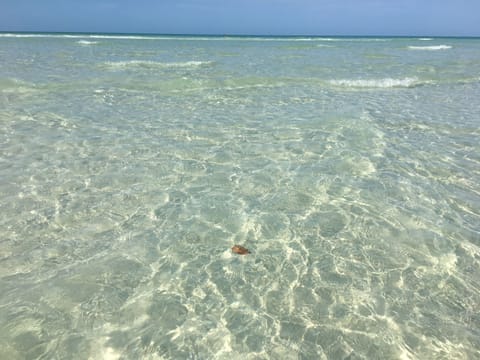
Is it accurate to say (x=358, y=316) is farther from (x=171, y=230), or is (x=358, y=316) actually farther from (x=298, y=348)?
(x=171, y=230)

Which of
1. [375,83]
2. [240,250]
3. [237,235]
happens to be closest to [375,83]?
[375,83]

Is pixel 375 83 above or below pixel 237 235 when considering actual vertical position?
below

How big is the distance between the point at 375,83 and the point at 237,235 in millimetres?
15400

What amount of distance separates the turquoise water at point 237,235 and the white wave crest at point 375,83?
6.42m

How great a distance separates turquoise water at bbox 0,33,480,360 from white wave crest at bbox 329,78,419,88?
642cm

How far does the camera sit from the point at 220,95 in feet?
47.4

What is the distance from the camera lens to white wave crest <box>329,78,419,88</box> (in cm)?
1725

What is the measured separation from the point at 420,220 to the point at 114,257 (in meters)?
4.82

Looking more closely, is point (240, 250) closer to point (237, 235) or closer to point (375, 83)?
point (237, 235)

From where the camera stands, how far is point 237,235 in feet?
17.5

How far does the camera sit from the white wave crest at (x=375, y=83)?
17.2 metres

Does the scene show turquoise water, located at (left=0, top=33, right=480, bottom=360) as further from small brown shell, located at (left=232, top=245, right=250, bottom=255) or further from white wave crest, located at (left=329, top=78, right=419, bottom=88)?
white wave crest, located at (left=329, top=78, right=419, bottom=88)

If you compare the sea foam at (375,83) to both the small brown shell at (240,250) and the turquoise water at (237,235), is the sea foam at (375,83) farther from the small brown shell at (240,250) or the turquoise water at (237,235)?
the small brown shell at (240,250)

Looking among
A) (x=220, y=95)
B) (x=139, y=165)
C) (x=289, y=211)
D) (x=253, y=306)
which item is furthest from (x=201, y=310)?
(x=220, y=95)
